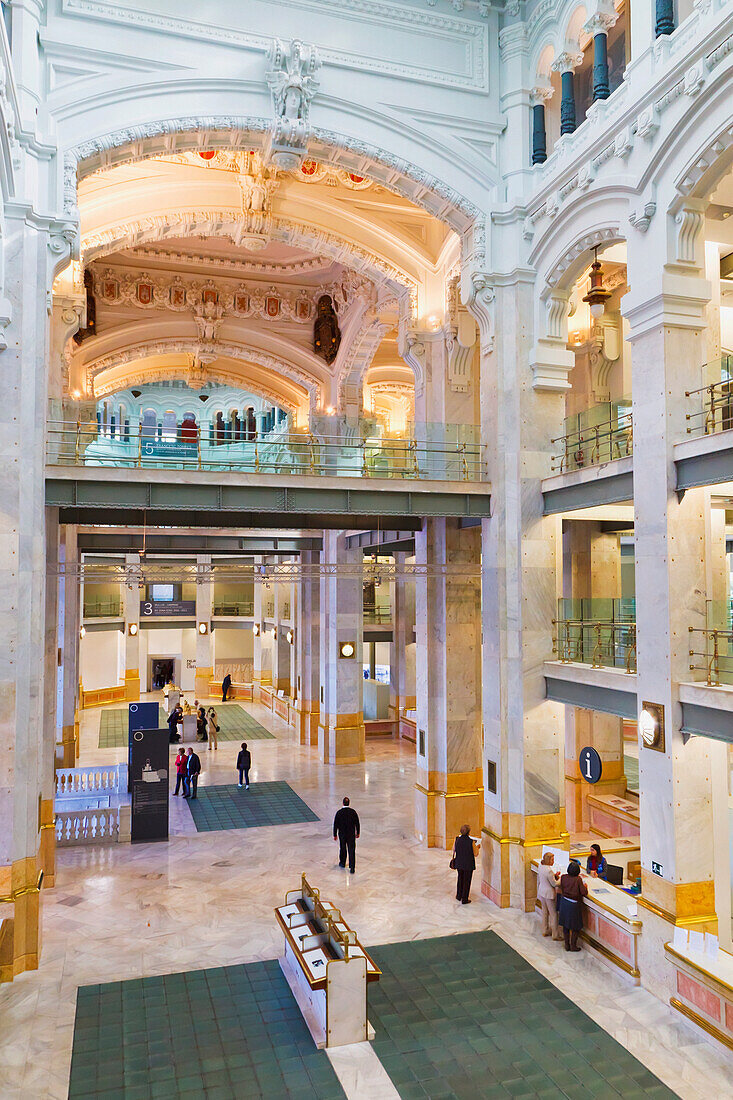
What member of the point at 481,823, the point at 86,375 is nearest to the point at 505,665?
the point at 481,823

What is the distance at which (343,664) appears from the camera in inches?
809

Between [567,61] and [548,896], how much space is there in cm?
1201

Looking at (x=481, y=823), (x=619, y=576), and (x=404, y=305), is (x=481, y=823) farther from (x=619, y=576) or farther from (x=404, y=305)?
(x=404, y=305)

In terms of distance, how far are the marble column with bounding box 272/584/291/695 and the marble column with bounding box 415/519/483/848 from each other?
14906 mm

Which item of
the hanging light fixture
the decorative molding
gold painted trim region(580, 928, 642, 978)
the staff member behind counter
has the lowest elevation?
gold painted trim region(580, 928, 642, 978)

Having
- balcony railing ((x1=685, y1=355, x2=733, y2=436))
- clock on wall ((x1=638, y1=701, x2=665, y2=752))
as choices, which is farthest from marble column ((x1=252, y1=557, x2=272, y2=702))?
balcony railing ((x1=685, y1=355, x2=733, y2=436))

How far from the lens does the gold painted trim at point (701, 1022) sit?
24.7ft

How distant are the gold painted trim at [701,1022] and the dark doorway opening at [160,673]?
98.2 ft

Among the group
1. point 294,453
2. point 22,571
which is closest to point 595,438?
point 294,453

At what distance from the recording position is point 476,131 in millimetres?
12602

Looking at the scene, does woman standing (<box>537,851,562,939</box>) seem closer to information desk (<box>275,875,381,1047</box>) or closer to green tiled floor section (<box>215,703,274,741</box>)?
information desk (<box>275,875,381,1047</box>)

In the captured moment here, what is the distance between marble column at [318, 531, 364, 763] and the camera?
20.5m

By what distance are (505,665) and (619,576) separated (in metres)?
4.45

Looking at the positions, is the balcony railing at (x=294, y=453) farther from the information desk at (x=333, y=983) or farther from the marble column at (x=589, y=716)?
the information desk at (x=333, y=983)
